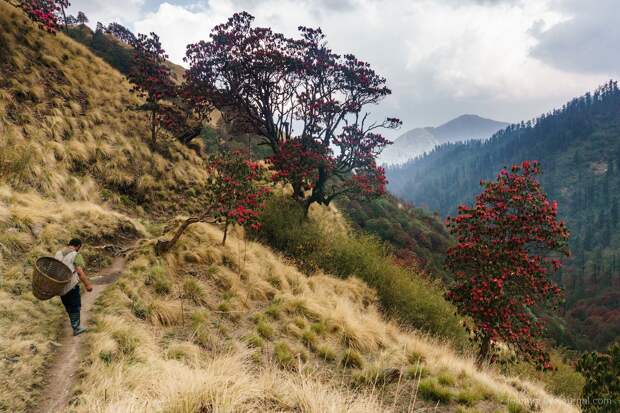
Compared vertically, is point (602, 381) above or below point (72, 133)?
below

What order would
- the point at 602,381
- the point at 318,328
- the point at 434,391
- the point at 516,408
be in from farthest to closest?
the point at 318,328, the point at 434,391, the point at 516,408, the point at 602,381

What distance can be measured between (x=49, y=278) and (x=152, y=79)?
15381 mm

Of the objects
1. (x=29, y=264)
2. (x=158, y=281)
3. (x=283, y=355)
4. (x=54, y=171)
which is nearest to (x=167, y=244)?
(x=158, y=281)

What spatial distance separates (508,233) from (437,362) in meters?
4.50

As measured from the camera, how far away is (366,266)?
1470cm

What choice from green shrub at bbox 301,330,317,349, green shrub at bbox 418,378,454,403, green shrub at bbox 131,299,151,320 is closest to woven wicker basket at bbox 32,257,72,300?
green shrub at bbox 131,299,151,320

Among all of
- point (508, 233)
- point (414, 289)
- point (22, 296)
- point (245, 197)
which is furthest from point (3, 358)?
point (414, 289)

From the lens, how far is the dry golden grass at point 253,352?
3980mm

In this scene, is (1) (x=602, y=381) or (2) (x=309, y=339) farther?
(2) (x=309, y=339)

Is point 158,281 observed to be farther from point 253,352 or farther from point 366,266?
point 366,266

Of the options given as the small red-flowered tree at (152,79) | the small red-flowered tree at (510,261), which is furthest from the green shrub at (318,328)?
the small red-flowered tree at (152,79)

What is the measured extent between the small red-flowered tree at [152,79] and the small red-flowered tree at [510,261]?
1617 cm

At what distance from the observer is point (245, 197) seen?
11383 millimetres

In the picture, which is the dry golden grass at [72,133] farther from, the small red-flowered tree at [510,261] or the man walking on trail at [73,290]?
the small red-flowered tree at [510,261]
